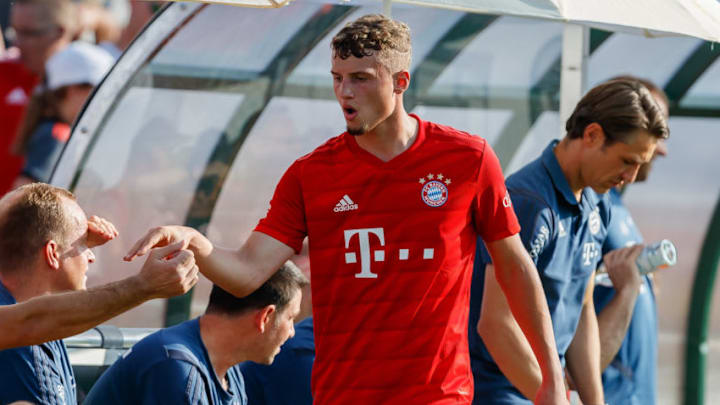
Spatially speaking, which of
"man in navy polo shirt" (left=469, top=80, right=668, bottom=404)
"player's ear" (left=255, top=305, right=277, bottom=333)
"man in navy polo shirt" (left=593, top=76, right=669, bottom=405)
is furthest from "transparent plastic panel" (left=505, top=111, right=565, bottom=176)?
"player's ear" (left=255, top=305, right=277, bottom=333)

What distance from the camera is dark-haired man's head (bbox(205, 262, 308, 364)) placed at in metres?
4.57

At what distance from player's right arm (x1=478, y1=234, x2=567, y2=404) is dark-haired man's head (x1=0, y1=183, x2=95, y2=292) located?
1.34 metres

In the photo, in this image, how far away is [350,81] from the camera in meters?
3.56

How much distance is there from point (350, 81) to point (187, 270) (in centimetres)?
77

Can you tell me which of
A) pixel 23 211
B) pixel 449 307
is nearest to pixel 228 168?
pixel 23 211

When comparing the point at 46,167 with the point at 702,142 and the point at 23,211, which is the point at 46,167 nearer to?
the point at 23,211

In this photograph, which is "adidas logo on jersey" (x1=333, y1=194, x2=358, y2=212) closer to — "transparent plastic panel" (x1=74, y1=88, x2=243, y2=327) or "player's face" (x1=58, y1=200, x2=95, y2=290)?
"player's face" (x1=58, y1=200, x2=95, y2=290)

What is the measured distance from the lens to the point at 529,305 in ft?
12.4

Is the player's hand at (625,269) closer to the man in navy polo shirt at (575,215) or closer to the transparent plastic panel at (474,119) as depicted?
the man in navy polo shirt at (575,215)

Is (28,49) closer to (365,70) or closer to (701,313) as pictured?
(701,313)

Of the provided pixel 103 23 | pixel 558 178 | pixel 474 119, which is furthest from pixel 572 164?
Answer: pixel 103 23

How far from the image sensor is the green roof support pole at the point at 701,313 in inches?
337

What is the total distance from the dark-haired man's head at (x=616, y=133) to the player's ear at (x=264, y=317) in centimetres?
127

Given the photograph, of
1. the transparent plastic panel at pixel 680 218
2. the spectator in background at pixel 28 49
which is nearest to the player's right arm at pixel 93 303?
the spectator in background at pixel 28 49
